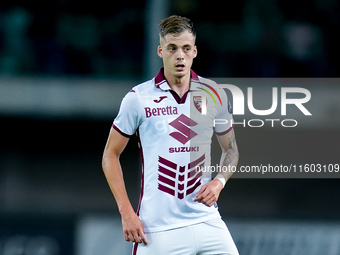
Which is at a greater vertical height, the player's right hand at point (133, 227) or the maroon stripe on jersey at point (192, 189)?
the maroon stripe on jersey at point (192, 189)

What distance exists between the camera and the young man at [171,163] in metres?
2.01

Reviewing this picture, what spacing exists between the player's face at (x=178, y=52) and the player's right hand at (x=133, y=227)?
0.70 m

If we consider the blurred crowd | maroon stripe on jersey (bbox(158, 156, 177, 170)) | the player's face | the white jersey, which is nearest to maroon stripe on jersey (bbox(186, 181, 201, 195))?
the white jersey

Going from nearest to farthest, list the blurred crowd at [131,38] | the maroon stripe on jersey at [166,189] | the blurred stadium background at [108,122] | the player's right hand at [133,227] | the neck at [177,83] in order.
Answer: the player's right hand at [133,227] → the maroon stripe on jersey at [166,189] → the neck at [177,83] → the blurred stadium background at [108,122] → the blurred crowd at [131,38]

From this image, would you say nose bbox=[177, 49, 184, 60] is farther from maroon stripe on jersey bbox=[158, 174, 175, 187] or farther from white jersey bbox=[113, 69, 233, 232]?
maroon stripe on jersey bbox=[158, 174, 175, 187]

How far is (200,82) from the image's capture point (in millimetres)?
2309

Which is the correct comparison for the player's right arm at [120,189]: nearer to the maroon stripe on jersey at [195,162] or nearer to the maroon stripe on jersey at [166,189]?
the maroon stripe on jersey at [166,189]

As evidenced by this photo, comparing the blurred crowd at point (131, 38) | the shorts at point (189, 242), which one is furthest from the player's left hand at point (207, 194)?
the blurred crowd at point (131, 38)

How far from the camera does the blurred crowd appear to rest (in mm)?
3441

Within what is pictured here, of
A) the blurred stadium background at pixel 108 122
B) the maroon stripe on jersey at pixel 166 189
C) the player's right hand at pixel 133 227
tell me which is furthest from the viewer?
the blurred stadium background at pixel 108 122

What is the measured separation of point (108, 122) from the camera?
3.36 meters

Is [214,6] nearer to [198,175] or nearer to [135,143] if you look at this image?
[135,143]

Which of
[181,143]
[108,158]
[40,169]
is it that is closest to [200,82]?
[181,143]

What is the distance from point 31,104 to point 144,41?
96 centimetres
